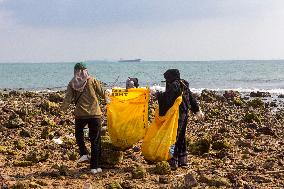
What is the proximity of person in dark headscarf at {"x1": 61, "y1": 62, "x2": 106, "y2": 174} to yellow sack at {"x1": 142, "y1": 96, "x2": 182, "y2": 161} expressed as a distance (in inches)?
39.2

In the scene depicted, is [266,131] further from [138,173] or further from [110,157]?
[138,173]

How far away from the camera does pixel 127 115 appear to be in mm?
9664

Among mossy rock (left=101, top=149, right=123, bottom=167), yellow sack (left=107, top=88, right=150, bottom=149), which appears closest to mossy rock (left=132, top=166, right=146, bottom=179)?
mossy rock (left=101, top=149, right=123, bottom=167)

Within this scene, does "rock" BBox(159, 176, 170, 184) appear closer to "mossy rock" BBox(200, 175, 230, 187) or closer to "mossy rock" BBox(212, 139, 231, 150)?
"mossy rock" BBox(200, 175, 230, 187)

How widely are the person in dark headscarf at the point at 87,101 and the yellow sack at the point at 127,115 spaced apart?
33.2 inches

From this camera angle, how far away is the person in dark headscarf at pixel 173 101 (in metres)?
9.11

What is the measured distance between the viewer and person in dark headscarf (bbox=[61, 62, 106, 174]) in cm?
870

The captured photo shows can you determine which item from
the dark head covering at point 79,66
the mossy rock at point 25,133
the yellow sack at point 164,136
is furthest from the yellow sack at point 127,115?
the mossy rock at point 25,133

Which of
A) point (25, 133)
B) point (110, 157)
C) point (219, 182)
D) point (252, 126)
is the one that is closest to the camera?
point (219, 182)

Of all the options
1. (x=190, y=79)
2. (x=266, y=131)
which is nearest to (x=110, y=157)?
(x=266, y=131)

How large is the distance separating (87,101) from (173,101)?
158 cm

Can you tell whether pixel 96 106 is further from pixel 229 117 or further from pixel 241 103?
pixel 241 103

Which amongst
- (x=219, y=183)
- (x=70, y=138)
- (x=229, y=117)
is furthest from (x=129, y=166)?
(x=229, y=117)

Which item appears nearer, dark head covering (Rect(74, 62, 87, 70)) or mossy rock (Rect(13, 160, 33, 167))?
dark head covering (Rect(74, 62, 87, 70))
